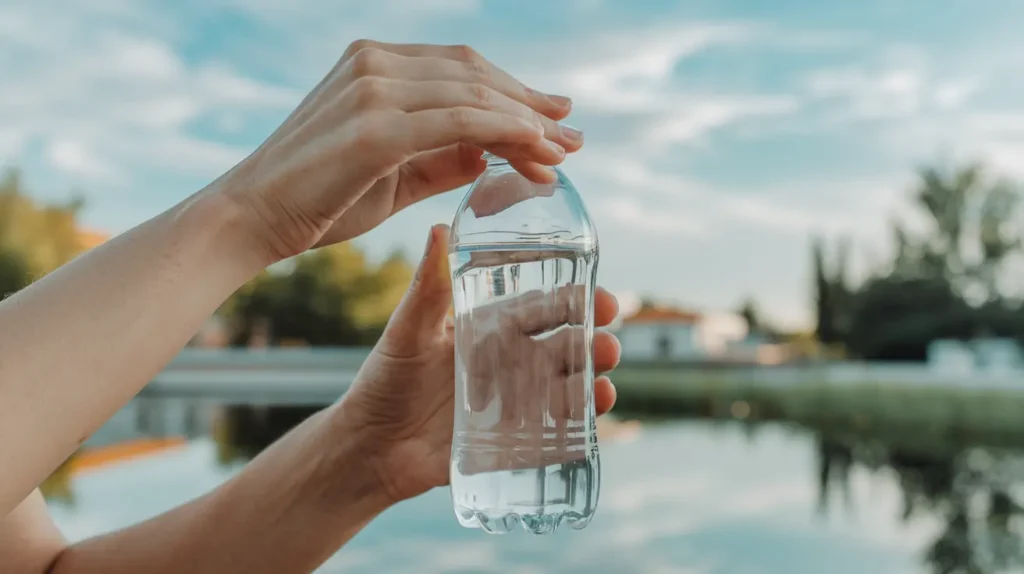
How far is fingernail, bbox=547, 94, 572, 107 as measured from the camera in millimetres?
829

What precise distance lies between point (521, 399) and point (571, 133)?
1.13 feet

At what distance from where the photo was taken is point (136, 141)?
29.6 m

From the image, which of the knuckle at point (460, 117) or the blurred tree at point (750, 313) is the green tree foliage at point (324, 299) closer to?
the blurred tree at point (750, 313)

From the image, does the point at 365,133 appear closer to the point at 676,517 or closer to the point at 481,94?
the point at 481,94

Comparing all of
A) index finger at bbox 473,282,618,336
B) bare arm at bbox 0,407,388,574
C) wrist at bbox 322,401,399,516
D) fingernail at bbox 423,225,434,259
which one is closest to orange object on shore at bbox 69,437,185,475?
bare arm at bbox 0,407,388,574

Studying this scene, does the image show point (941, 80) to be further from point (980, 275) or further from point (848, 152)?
point (980, 275)

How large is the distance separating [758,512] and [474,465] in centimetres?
1813

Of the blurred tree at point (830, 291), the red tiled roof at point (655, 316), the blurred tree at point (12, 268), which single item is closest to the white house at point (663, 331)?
the red tiled roof at point (655, 316)

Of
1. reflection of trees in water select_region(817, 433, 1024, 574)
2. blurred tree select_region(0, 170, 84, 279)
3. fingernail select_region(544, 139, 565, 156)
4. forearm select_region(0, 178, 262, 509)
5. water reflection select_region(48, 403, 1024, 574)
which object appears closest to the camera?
forearm select_region(0, 178, 262, 509)

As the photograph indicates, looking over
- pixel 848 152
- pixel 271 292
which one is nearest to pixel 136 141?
pixel 271 292

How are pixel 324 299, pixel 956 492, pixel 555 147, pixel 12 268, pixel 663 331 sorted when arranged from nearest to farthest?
pixel 555 147 → pixel 956 492 → pixel 12 268 → pixel 324 299 → pixel 663 331

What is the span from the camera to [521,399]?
1085 millimetres

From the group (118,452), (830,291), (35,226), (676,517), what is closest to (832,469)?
(676,517)

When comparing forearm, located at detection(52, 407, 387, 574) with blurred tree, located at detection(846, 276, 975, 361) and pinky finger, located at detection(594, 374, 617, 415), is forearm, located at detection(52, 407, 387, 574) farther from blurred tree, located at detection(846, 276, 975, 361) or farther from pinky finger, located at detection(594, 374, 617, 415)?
blurred tree, located at detection(846, 276, 975, 361)
